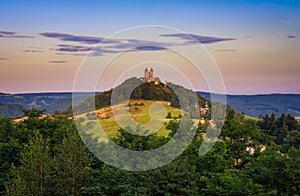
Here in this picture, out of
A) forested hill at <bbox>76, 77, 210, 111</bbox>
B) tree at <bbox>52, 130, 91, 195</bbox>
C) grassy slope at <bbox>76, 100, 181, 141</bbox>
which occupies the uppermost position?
forested hill at <bbox>76, 77, 210, 111</bbox>

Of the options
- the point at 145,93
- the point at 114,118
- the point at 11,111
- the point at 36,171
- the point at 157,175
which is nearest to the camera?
the point at 36,171

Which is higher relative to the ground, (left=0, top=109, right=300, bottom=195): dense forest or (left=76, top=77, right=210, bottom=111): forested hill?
(left=76, top=77, right=210, bottom=111): forested hill

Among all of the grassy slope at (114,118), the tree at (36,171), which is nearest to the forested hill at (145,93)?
the grassy slope at (114,118)

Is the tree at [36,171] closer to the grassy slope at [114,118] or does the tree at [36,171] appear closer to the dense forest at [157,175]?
the dense forest at [157,175]

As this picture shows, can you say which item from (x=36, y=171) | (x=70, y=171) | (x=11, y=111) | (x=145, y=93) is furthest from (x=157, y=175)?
(x=11, y=111)

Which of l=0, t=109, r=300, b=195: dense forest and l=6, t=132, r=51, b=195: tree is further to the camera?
l=6, t=132, r=51, b=195: tree

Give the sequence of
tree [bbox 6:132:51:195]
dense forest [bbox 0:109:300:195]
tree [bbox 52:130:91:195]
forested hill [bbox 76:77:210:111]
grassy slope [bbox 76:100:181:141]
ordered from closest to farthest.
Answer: dense forest [bbox 0:109:300:195] → tree [bbox 6:132:51:195] → tree [bbox 52:130:91:195] → grassy slope [bbox 76:100:181:141] → forested hill [bbox 76:77:210:111]

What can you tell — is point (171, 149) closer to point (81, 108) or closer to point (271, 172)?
point (271, 172)

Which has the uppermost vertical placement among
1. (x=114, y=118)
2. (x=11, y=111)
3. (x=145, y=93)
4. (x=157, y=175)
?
(x=145, y=93)

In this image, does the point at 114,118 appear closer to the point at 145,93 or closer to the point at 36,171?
the point at 145,93

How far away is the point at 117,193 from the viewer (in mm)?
24547

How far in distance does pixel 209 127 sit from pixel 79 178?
48.4 feet

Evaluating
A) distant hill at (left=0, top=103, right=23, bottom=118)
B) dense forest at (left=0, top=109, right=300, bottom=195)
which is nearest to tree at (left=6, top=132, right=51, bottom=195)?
dense forest at (left=0, top=109, right=300, bottom=195)

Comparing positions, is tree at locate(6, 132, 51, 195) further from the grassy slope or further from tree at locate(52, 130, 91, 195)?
the grassy slope
